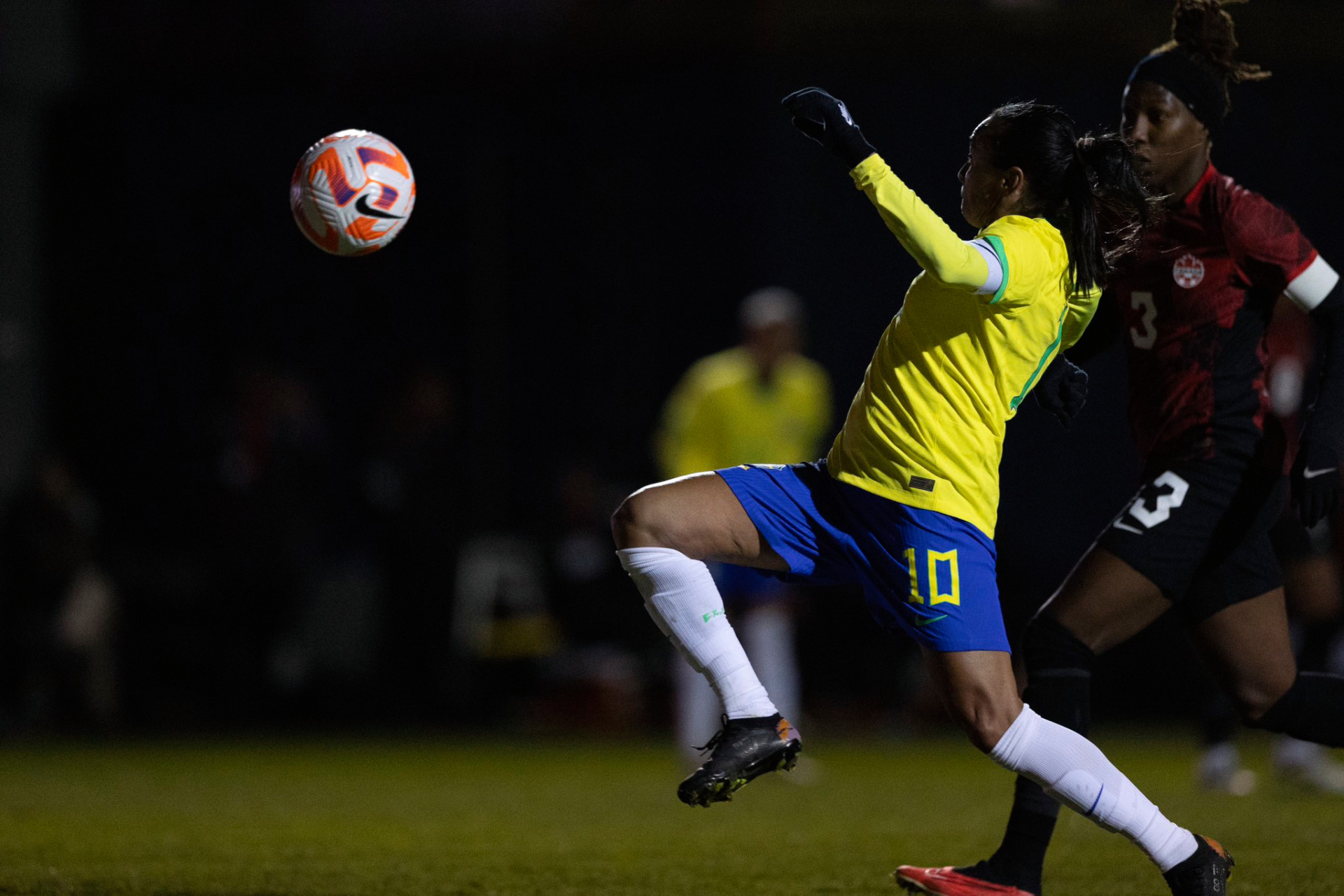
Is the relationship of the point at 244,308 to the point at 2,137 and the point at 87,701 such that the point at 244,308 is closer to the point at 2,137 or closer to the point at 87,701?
the point at 2,137

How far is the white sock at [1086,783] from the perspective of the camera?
4.34 m

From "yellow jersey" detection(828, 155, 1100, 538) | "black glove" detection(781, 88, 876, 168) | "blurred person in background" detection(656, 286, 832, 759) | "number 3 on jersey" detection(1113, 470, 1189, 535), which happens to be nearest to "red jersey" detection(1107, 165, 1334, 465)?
"number 3 on jersey" detection(1113, 470, 1189, 535)

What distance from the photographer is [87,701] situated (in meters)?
12.7

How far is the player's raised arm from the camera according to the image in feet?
13.5

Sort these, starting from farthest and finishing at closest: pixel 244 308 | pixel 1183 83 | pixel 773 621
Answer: pixel 244 308 < pixel 773 621 < pixel 1183 83

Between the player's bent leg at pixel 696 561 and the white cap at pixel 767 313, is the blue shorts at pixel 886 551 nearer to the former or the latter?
the player's bent leg at pixel 696 561

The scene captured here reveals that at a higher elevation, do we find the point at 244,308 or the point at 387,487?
the point at 244,308

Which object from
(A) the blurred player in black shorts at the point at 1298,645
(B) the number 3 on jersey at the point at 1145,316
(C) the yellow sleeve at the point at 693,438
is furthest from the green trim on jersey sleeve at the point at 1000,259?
(C) the yellow sleeve at the point at 693,438

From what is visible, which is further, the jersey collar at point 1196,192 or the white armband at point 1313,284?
the jersey collar at point 1196,192

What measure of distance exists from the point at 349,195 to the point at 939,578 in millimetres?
2060

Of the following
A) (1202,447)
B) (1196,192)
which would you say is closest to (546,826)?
(1202,447)

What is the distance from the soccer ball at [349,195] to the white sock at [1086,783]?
7.54ft

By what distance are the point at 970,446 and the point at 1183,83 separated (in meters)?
1.52

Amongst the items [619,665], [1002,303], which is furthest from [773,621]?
[1002,303]
